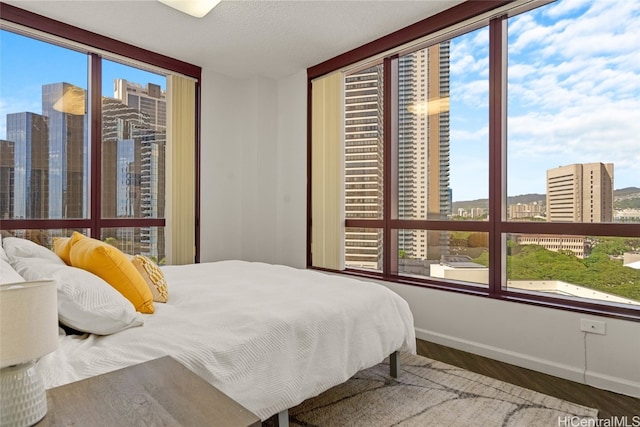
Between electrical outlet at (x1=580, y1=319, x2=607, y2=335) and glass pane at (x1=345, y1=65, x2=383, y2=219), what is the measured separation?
190cm

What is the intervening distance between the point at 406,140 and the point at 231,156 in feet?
7.07

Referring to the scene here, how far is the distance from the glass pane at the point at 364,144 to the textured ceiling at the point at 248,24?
40 cm

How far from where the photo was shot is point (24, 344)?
69 centimetres

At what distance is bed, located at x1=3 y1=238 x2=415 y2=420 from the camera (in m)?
1.27

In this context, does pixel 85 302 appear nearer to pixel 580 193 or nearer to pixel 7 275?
pixel 7 275

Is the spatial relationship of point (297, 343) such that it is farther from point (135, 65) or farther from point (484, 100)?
point (135, 65)

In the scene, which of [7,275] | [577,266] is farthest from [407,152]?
[7,275]

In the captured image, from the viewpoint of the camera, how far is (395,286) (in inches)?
133

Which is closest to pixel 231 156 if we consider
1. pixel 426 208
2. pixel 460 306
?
pixel 426 208

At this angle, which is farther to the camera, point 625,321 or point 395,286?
point 395,286

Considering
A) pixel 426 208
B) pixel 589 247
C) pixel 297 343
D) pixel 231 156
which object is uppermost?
pixel 231 156

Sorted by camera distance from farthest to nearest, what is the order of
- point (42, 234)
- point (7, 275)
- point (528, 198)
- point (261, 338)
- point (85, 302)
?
point (42, 234)
point (528, 198)
point (261, 338)
point (85, 302)
point (7, 275)

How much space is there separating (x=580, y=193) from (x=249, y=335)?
2.41 m

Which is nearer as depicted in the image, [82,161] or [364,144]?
[82,161]
